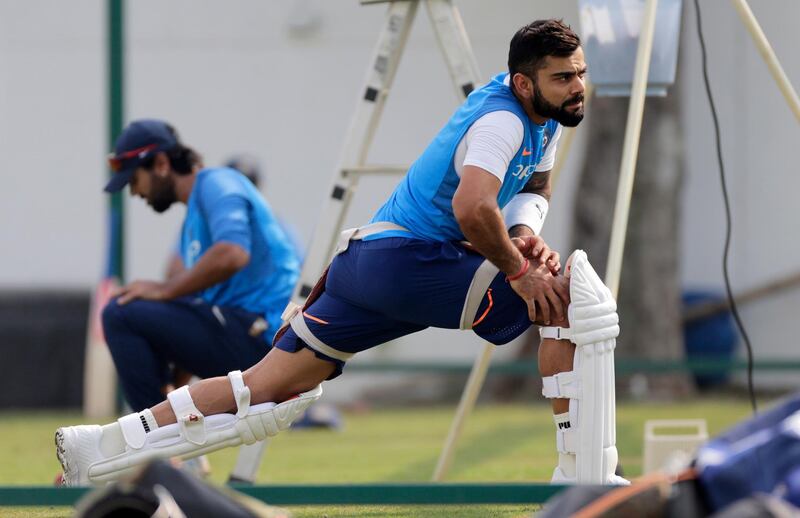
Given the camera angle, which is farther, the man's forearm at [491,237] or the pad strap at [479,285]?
the pad strap at [479,285]

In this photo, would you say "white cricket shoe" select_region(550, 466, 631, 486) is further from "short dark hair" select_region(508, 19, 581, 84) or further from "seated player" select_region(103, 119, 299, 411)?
"seated player" select_region(103, 119, 299, 411)

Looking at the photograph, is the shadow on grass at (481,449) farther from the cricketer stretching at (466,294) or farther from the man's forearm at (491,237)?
the man's forearm at (491,237)

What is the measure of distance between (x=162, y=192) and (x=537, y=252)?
2.05 metres

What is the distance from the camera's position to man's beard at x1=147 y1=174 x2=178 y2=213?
549cm

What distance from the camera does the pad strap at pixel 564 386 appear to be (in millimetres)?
3803

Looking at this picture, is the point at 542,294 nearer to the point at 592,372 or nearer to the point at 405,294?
the point at 592,372

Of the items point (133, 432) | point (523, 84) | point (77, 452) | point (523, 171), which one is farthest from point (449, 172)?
point (77, 452)

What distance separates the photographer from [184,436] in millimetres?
4207

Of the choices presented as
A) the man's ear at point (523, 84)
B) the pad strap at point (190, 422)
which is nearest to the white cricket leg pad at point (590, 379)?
the man's ear at point (523, 84)

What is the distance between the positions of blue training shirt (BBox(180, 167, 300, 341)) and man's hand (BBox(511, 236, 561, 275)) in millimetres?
1646

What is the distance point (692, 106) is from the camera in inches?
441

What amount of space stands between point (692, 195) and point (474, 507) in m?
7.98

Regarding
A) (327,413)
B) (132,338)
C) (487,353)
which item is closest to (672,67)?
(487,353)

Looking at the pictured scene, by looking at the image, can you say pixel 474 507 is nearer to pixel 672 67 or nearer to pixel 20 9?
pixel 672 67
